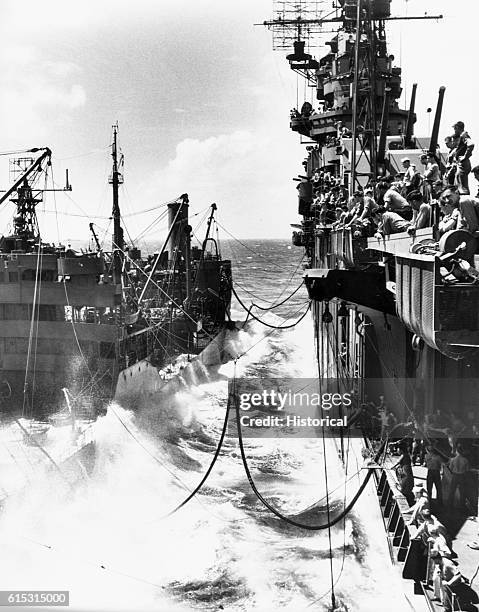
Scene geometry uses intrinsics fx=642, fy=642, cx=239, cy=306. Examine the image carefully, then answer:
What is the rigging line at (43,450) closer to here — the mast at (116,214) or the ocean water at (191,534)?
the ocean water at (191,534)

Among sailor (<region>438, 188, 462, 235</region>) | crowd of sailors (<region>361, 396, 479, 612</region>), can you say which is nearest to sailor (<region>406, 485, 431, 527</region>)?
crowd of sailors (<region>361, 396, 479, 612</region>)

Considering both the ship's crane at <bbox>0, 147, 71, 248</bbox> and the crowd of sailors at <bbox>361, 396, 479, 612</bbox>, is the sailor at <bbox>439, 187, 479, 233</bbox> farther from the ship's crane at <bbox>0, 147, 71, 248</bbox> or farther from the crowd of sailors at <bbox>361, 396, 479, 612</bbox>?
the ship's crane at <bbox>0, 147, 71, 248</bbox>

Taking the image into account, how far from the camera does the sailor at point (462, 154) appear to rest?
18.0 ft

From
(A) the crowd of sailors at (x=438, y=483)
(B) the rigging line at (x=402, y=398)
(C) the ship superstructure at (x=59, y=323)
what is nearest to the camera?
(A) the crowd of sailors at (x=438, y=483)

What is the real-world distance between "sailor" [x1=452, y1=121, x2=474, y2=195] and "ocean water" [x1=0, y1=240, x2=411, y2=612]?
4682 mm

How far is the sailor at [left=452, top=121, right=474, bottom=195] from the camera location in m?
5.49

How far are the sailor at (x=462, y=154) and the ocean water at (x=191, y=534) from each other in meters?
4.68

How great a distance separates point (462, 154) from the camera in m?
5.59

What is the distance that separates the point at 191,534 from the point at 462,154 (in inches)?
348

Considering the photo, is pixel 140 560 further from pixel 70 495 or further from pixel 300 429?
pixel 300 429

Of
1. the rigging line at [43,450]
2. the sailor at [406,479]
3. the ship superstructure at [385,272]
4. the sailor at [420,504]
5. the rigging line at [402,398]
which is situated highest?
the ship superstructure at [385,272]

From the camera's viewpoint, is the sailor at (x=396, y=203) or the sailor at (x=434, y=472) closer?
the sailor at (x=434, y=472)

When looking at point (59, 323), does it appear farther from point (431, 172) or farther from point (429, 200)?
point (431, 172)

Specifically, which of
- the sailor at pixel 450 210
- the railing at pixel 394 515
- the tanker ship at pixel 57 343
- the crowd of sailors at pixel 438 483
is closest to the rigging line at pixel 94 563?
the tanker ship at pixel 57 343
